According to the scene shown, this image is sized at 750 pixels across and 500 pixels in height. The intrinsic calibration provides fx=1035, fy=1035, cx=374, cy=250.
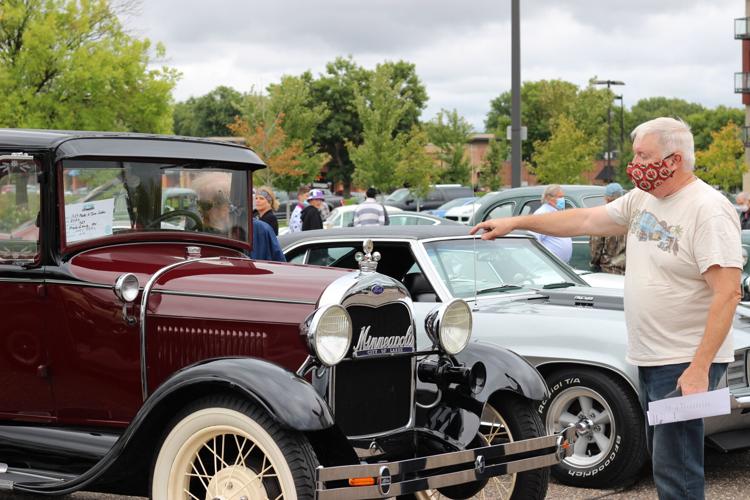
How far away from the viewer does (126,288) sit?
501cm

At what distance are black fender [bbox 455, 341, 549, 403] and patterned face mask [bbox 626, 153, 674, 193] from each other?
1.29 meters

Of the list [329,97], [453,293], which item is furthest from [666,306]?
[329,97]

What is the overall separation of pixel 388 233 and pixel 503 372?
7.96 ft

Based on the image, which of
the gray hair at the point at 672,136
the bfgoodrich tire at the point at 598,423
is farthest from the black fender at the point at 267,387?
the bfgoodrich tire at the point at 598,423

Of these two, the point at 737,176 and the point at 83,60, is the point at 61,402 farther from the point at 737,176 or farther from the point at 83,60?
the point at 737,176

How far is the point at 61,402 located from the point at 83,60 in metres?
25.9

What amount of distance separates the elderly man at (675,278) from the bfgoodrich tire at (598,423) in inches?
67.7

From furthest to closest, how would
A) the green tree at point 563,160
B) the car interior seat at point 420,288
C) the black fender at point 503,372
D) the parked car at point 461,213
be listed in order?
the green tree at point 563,160, the parked car at point 461,213, the car interior seat at point 420,288, the black fender at point 503,372

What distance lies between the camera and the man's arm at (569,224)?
15.5ft

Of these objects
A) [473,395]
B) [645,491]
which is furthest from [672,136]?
[645,491]

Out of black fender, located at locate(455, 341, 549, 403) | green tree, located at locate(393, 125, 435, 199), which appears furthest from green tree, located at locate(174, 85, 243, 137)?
black fender, located at locate(455, 341, 549, 403)

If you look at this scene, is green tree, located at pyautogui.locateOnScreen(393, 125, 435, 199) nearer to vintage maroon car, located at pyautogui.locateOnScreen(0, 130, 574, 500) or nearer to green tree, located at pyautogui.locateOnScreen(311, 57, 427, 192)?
green tree, located at pyautogui.locateOnScreen(311, 57, 427, 192)

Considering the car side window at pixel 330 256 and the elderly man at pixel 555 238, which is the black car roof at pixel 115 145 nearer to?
the car side window at pixel 330 256

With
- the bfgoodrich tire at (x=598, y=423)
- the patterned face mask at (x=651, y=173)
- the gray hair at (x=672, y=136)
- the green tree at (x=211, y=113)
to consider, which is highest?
the green tree at (x=211, y=113)
